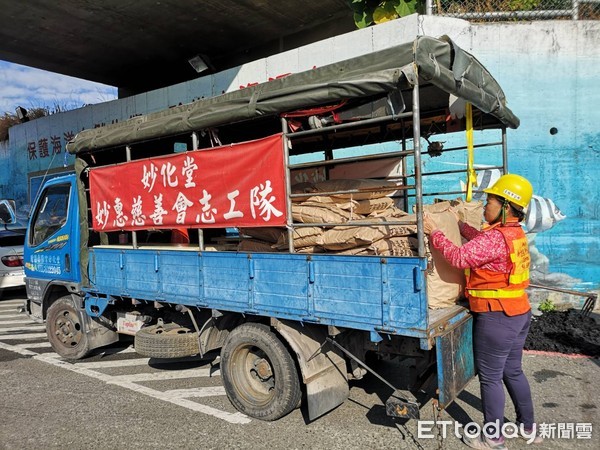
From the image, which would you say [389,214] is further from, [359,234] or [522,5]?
[522,5]

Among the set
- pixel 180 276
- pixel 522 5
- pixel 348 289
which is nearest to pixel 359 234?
pixel 348 289

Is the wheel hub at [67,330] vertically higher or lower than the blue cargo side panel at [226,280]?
lower

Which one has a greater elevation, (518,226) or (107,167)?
(107,167)

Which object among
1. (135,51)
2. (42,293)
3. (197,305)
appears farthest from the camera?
(135,51)

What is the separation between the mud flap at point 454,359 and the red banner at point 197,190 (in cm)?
153

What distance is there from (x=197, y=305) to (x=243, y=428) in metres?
1.18

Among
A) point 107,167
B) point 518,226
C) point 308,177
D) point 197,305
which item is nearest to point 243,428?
point 197,305

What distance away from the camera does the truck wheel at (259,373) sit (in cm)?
375

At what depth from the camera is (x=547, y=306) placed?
7.25m

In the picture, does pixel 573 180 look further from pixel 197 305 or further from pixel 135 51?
pixel 135 51

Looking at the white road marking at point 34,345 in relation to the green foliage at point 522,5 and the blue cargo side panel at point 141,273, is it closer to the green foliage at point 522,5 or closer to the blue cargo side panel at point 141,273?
the blue cargo side panel at point 141,273

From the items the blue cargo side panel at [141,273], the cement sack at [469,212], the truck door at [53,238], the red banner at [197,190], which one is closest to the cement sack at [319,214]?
the red banner at [197,190]

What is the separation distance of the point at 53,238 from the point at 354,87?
445cm

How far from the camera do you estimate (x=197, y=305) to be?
4.33 m
